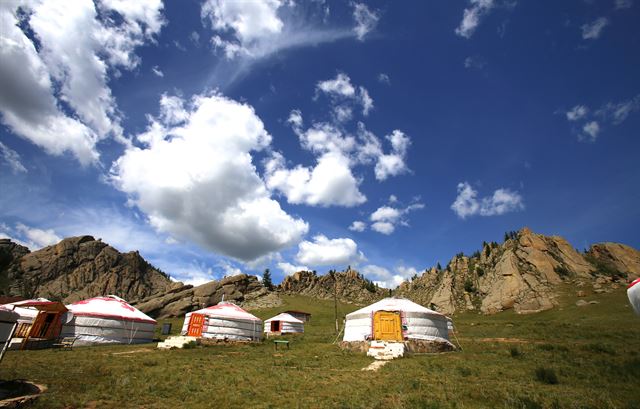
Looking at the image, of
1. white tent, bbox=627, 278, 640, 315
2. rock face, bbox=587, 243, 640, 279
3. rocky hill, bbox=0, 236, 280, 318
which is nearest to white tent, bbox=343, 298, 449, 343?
white tent, bbox=627, 278, 640, 315

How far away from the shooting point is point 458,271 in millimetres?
77312

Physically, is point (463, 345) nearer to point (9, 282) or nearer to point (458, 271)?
point (458, 271)

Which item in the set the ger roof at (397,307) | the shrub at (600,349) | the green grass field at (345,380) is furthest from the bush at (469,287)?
the shrub at (600,349)

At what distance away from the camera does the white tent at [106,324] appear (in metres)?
23.0

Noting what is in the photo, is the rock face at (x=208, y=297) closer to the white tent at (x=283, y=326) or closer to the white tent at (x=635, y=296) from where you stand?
the white tent at (x=283, y=326)

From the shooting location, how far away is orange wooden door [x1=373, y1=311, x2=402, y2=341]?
21.2 metres

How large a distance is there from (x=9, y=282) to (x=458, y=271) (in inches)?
3970

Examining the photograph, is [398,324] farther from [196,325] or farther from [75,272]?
[75,272]

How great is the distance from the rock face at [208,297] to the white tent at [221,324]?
34.2 metres

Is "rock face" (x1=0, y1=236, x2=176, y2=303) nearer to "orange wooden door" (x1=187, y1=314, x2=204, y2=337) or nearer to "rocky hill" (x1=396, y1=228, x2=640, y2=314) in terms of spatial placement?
"orange wooden door" (x1=187, y1=314, x2=204, y2=337)

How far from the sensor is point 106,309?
2514 cm

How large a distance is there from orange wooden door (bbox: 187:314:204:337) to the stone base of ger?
37.7 ft

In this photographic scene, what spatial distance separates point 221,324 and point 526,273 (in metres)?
55.9

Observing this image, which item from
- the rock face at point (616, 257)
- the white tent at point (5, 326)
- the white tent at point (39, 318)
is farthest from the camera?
the rock face at point (616, 257)
